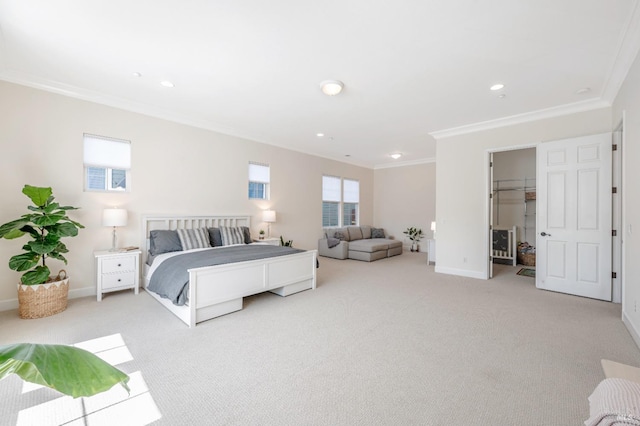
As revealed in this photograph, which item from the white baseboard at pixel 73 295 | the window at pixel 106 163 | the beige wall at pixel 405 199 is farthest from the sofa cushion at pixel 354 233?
the white baseboard at pixel 73 295

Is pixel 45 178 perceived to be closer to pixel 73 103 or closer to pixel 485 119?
pixel 73 103

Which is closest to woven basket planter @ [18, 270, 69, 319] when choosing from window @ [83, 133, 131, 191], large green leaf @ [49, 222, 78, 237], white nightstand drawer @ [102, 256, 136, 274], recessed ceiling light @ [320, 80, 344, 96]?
white nightstand drawer @ [102, 256, 136, 274]

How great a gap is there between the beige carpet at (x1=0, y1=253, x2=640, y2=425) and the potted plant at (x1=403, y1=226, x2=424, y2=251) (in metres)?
4.53

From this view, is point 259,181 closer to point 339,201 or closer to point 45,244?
point 339,201

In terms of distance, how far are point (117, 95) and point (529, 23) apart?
503 centimetres

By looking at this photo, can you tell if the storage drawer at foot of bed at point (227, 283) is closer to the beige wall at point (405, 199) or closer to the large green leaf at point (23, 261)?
the large green leaf at point (23, 261)

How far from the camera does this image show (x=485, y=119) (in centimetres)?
504

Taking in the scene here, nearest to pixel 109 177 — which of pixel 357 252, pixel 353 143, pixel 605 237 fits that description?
pixel 353 143

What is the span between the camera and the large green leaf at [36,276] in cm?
334

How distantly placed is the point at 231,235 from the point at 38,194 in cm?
259

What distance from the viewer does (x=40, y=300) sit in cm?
339

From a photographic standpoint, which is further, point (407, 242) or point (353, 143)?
point (407, 242)

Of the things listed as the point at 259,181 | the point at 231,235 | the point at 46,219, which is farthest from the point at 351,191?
the point at 46,219

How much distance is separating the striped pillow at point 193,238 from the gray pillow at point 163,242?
7cm
